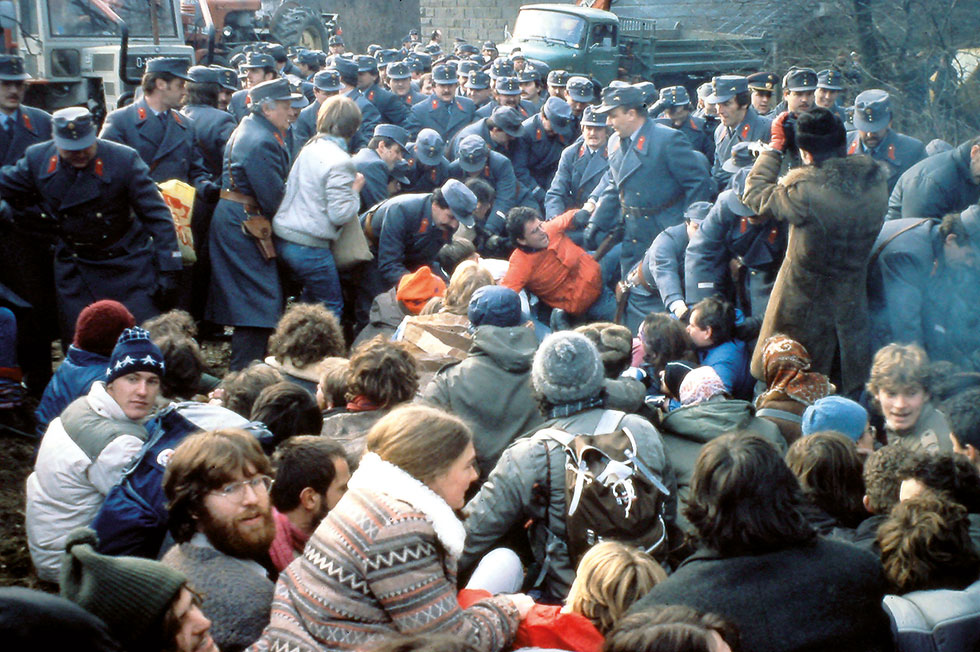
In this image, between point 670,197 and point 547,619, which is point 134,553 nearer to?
point 547,619

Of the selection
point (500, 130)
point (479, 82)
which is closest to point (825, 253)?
point (500, 130)

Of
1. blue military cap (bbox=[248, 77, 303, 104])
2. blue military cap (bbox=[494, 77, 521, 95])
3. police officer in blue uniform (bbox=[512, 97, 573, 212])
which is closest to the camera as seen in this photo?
blue military cap (bbox=[248, 77, 303, 104])

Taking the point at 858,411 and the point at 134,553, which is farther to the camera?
the point at 858,411

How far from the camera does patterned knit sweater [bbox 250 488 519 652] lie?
7.67 ft

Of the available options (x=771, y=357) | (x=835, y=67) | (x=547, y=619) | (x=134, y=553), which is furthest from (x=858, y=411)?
(x=835, y=67)

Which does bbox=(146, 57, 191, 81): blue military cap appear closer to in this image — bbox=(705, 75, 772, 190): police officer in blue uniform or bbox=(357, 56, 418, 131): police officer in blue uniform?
bbox=(357, 56, 418, 131): police officer in blue uniform

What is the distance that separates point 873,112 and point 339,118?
346 cm

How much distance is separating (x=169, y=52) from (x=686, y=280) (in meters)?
7.09

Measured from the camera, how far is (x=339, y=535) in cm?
238

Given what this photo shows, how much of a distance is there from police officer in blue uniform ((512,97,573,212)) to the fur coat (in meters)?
4.28

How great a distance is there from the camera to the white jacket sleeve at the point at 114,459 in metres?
3.49

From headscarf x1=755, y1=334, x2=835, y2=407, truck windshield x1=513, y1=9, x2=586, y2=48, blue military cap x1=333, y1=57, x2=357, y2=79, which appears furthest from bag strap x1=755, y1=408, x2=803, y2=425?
truck windshield x1=513, y1=9, x2=586, y2=48

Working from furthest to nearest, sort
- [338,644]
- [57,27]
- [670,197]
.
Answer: [57,27] < [670,197] < [338,644]

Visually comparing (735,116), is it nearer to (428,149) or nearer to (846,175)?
(428,149)
